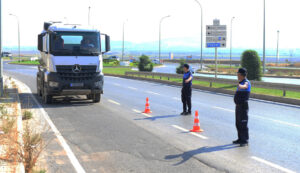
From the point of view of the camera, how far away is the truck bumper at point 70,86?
15211 millimetres

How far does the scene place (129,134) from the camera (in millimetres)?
9797

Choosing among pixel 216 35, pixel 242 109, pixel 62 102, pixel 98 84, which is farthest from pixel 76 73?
pixel 216 35

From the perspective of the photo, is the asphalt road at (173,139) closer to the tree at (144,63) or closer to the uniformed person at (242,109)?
the uniformed person at (242,109)

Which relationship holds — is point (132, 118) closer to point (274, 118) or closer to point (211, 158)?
point (274, 118)

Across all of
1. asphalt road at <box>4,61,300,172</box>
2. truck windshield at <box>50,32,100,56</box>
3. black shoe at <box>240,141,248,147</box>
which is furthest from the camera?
truck windshield at <box>50,32,100,56</box>

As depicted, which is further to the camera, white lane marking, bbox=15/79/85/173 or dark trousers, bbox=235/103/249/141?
dark trousers, bbox=235/103/249/141

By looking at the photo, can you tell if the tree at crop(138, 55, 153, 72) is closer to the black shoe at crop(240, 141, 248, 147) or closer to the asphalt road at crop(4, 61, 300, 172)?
the asphalt road at crop(4, 61, 300, 172)

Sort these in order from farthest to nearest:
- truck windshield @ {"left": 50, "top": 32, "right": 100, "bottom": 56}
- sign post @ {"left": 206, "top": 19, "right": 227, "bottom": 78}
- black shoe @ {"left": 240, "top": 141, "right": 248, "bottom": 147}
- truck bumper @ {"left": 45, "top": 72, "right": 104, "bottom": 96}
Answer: sign post @ {"left": 206, "top": 19, "right": 227, "bottom": 78}, truck windshield @ {"left": 50, "top": 32, "right": 100, "bottom": 56}, truck bumper @ {"left": 45, "top": 72, "right": 104, "bottom": 96}, black shoe @ {"left": 240, "top": 141, "right": 248, "bottom": 147}

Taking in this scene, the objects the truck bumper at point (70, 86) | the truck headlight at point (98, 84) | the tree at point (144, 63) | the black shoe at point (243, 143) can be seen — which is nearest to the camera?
the black shoe at point (243, 143)

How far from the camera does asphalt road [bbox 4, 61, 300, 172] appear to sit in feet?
22.8

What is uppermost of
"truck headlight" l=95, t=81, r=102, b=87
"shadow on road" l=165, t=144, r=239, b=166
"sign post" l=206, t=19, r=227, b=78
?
"sign post" l=206, t=19, r=227, b=78

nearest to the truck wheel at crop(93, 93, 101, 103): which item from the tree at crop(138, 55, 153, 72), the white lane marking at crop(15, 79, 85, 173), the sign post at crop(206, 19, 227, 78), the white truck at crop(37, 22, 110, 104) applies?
the white truck at crop(37, 22, 110, 104)

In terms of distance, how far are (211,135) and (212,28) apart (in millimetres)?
22499

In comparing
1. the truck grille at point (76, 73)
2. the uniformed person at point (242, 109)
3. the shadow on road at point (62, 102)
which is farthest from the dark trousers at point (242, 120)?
the shadow on road at point (62, 102)
